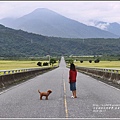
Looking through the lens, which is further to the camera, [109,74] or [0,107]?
[109,74]

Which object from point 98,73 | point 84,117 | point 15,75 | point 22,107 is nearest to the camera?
point 84,117

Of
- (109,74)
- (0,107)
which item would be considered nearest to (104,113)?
(0,107)

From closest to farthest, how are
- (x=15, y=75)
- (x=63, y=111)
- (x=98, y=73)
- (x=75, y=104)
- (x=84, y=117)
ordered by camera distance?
(x=84, y=117), (x=63, y=111), (x=75, y=104), (x=15, y=75), (x=98, y=73)

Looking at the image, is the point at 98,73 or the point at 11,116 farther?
the point at 98,73

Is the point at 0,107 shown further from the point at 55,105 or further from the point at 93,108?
the point at 93,108

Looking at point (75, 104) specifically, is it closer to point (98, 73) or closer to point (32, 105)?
point (32, 105)

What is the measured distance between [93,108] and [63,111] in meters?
1.44

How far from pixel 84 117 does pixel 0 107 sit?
415 centimetres

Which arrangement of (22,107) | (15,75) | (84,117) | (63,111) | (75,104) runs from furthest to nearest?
(15,75), (75,104), (22,107), (63,111), (84,117)

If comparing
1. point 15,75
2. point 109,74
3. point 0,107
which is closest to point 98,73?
point 109,74

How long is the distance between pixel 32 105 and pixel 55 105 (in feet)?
3.27

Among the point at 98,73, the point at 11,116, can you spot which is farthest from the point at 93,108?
the point at 98,73

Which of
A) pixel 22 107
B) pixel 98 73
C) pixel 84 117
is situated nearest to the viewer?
pixel 84 117

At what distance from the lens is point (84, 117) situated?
11.6m
